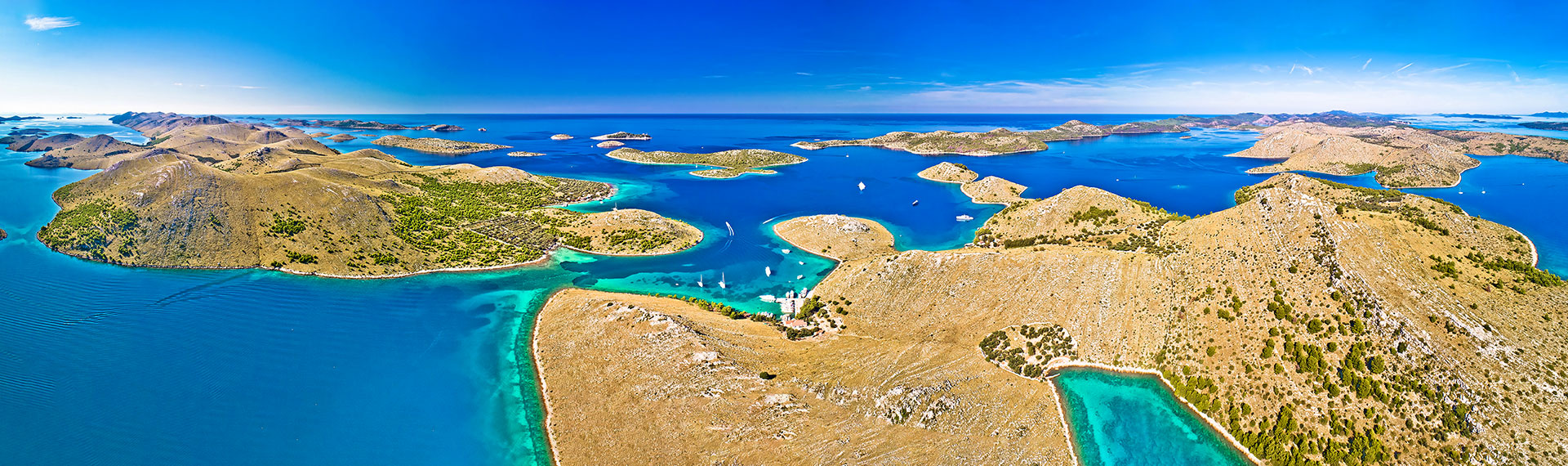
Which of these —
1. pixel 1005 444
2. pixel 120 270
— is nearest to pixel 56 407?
pixel 120 270

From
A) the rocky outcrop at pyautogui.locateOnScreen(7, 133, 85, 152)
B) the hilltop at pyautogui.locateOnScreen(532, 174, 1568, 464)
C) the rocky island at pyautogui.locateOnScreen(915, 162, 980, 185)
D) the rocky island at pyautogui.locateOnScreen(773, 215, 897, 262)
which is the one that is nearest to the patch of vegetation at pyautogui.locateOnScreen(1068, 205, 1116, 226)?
the hilltop at pyautogui.locateOnScreen(532, 174, 1568, 464)

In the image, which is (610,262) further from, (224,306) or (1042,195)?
(1042,195)

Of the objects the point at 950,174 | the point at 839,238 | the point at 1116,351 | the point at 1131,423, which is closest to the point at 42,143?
the point at 839,238

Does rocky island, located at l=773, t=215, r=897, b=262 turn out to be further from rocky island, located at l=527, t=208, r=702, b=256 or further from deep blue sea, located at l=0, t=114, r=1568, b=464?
rocky island, located at l=527, t=208, r=702, b=256

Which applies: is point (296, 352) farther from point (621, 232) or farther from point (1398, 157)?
point (1398, 157)

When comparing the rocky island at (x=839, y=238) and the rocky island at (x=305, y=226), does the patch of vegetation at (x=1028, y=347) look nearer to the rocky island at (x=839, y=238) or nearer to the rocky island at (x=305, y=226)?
the rocky island at (x=839, y=238)

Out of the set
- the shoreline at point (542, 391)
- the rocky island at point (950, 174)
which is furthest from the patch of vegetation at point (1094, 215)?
the shoreline at point (542, 391)
